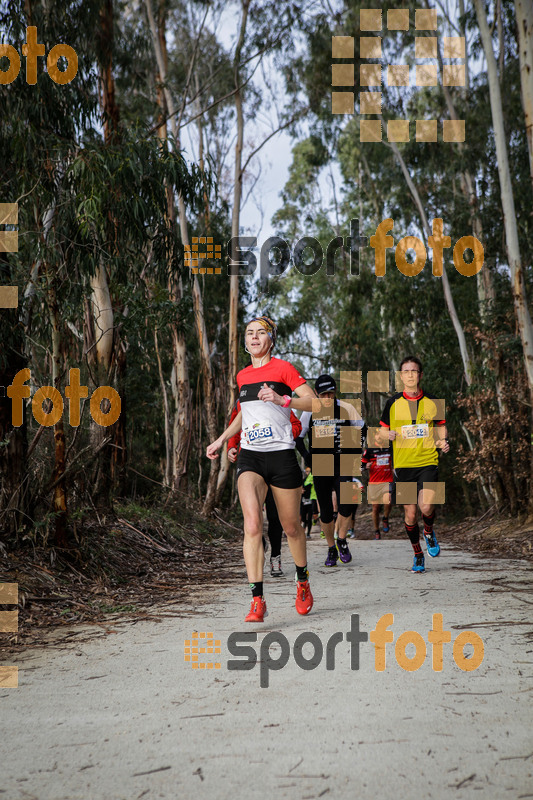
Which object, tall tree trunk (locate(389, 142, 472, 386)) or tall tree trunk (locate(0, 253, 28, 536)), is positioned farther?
tall tree trunk (locate(389, 142, 472, 386))

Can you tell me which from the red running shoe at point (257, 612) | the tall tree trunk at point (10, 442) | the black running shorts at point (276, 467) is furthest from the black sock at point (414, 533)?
the tall tree trunk at point (10, 442)

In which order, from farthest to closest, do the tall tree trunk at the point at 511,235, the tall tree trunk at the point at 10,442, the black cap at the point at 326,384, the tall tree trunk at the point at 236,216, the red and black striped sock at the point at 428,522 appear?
the tall tree trunk at the point at 236,216, the tall tree trunk at the point at 511,235, the black cap at the point at 326,384, the red and black striped sock at the point at 428,522, the tall tree trunk at the point at 10,442

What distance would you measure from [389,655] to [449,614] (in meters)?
1.09

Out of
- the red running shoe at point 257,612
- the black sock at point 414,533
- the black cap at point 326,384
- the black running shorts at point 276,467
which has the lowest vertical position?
the red running shoe at point 257,612

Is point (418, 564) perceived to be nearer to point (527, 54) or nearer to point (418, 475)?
point (418, 475)

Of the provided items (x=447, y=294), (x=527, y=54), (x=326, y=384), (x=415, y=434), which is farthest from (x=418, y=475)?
(x=447, y=294)

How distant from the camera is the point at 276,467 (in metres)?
5.31

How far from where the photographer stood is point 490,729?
2955 mm


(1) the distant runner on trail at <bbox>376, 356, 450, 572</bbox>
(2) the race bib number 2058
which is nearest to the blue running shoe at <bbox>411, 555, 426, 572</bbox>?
(1) the distant runner on trail at <bbox>376, 356, 450, 572</bbox>

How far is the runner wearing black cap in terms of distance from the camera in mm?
8070

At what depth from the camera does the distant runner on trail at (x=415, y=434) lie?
759cm

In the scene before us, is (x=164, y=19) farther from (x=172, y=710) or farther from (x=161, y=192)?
(x=172, y=710)

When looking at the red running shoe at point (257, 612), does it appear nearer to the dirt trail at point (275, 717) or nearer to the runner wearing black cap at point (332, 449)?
the dirt trail at point (275, 717)

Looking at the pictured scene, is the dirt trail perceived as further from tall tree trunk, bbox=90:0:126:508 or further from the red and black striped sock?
tall tree trunk, bbox=90:0:126:508
